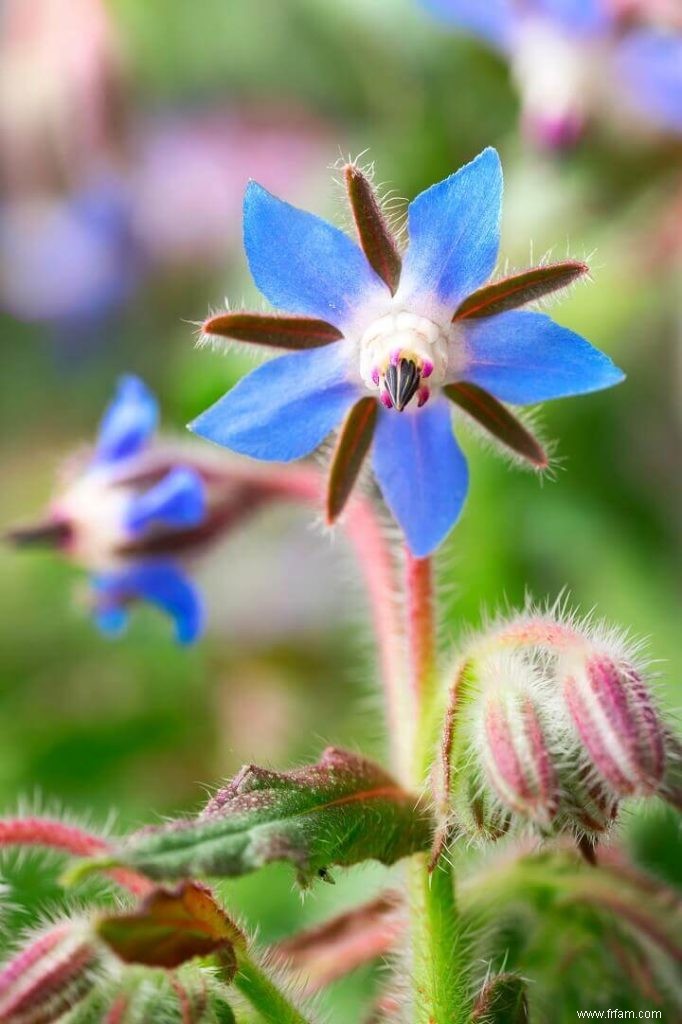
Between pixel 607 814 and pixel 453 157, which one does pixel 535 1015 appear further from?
pixel 453 157

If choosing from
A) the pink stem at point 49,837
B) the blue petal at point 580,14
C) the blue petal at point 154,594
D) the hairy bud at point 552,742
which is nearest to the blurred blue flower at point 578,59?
the blue petal at point 580,14

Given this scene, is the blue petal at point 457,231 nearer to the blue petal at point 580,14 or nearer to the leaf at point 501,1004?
the leaf at point 501,1004

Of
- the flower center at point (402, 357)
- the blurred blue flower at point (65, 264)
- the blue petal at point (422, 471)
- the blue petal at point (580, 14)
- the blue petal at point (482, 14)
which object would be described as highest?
the blurred blue flower at point (65, 264)

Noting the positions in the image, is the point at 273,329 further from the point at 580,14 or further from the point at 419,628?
the point at 580,14

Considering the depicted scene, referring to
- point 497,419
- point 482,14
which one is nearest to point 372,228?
point 497,419

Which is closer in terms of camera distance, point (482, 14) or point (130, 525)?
point (130, 525)

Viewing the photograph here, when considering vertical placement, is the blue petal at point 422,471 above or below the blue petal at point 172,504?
below

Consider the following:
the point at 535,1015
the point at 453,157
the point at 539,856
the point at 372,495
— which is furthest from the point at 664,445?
the point at 535,1015

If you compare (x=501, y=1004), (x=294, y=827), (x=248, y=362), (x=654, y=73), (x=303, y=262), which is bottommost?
(x=501, y=1004)
